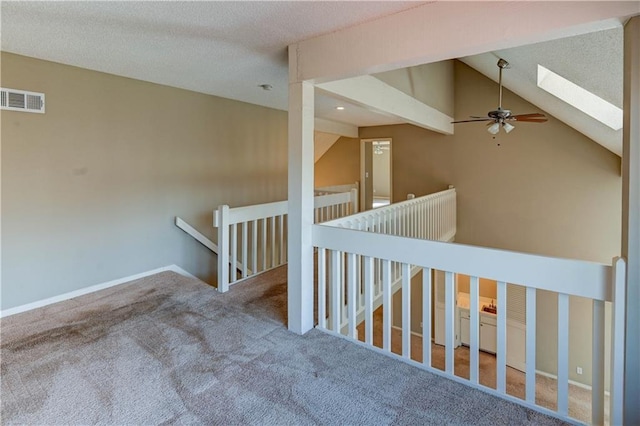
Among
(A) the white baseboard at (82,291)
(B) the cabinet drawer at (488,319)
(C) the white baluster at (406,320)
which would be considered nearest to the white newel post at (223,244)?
(A) the white baseboard at (82,291)

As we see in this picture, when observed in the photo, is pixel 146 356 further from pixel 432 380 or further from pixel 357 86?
pixel 357 86

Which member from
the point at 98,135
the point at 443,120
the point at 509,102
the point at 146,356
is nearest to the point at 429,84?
the point at 443,120

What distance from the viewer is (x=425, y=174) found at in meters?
6.95

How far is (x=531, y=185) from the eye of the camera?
235 inches

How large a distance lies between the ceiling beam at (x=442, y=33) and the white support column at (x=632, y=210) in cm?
18

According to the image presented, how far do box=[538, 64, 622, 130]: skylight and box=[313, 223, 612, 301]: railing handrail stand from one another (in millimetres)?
3309

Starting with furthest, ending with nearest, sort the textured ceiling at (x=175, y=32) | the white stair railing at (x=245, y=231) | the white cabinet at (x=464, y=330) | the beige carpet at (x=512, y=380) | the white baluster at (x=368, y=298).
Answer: the white cabinet at (x=464, y=330)
the beige carpet at (x=512, y=380)
the white stair railing at (x=245, y=231)
the white baluster at (x=368, y=298)
the textured ceiling at (x=175, y=32)

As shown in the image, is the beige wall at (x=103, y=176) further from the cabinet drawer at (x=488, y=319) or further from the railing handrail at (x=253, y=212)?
the cabinet drawer at (x=488, y=319)

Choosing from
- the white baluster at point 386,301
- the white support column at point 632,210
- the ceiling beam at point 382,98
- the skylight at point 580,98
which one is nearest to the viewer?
the white support column at point 632,210

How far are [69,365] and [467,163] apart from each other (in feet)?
21.5

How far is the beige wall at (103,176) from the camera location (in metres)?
2.79

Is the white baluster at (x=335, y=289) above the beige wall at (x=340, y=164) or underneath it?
underneath

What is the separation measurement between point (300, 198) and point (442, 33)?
1366 mm

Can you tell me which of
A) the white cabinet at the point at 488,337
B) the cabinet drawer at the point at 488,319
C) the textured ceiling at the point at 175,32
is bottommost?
the white cabinet at the point at 488,337
